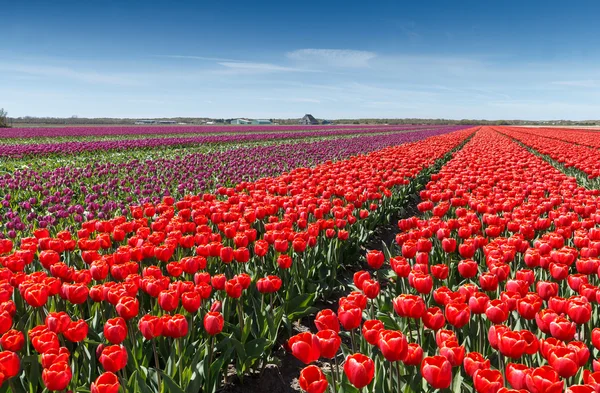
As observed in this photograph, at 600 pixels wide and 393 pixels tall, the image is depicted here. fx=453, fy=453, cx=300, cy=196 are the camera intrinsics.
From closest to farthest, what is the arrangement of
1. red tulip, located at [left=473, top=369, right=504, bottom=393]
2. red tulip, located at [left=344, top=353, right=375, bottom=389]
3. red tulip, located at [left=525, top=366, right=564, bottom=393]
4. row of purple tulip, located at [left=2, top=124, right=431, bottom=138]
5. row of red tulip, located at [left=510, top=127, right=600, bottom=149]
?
red tulip, located at [left=525, top=366, right=564, bottom=393], red tulip, located at [left=473, top=369, right=504, bottom=393], red tulip, located at [left=344, top=353, right=375, bottom=389], row of red tulip, located at [left=510, top=127, right=600, bottom=149], row of purple tulip, located at [left=2, top=124, right=431, bottom=138]

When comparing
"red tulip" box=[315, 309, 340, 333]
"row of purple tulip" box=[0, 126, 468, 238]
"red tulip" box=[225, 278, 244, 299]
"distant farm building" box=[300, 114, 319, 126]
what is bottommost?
"row of purple tulip" box=[0, 126, 468, 238]

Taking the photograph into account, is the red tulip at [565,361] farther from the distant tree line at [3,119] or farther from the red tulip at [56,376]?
the distant tree line at [3,119]

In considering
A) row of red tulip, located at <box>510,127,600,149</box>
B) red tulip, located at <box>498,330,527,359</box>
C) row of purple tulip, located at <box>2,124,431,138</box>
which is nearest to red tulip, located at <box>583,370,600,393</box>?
red tulip, located at <box>498,330,527,359</box>

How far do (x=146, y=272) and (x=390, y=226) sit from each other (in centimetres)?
619

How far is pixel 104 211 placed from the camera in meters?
7.38

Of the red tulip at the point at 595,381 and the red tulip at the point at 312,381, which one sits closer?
the red tulip at the point at 595,381

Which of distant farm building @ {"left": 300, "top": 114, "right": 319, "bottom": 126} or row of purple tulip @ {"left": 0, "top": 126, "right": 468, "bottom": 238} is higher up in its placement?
distant farm building @ {"left": 300, "top": 114, "right": 319, "bottom": 126}

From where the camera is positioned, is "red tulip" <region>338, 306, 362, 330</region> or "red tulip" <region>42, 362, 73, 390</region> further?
"red tulip" <region>338, 306, 362, 330</region>

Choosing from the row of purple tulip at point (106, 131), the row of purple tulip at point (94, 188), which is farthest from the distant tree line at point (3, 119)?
the row of purple tulip at point (94, 188)

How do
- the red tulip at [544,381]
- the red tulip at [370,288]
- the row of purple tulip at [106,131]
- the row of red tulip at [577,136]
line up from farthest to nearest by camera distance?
1. the row of purple tulip at [106,131]
2. the row of red tulip at [577,136]
3. the red tulip at [370,288]
4. the red tulip at [544,381]

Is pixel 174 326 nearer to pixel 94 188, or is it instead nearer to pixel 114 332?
pixel 114 332

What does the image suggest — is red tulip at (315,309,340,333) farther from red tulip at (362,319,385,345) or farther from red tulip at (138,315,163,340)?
red tulip at (138,315,163,340)

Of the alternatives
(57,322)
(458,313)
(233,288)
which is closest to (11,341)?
(57,322)

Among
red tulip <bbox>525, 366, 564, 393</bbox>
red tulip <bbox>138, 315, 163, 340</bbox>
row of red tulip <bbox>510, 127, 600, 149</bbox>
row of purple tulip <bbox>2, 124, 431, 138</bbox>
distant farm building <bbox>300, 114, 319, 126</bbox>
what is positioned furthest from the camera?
distant farm building <bbox>300, 114, 319, 126</bbox>
